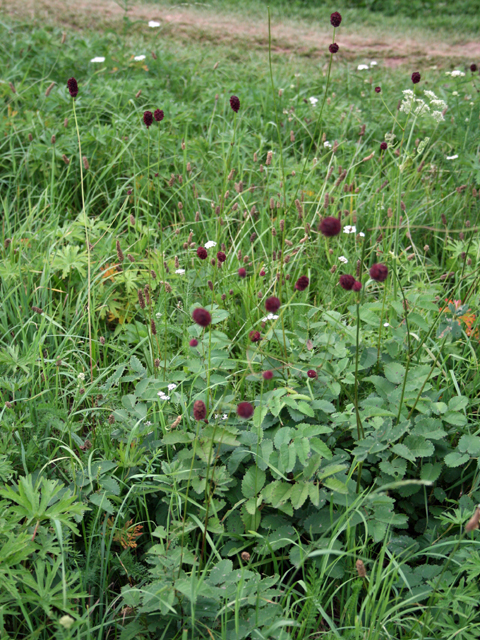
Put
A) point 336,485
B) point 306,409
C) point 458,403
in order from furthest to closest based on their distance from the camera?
1. point 458,403
2. point 306,409
3. point 336,485

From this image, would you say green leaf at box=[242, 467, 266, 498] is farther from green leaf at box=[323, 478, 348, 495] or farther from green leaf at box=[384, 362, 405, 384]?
green leaf at box=[384, 362, 405, 384]

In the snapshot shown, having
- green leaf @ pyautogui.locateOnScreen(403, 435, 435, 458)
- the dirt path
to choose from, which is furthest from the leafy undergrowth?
the dirt path

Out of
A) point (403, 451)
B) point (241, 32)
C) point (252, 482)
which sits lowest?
point (252, 482)

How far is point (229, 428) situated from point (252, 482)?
18 centimetres

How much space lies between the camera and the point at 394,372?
1.79 metres

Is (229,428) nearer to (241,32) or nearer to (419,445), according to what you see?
(419,445)

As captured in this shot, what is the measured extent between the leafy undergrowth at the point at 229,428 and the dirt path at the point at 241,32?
3564mm

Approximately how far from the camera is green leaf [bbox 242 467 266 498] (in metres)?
1.57

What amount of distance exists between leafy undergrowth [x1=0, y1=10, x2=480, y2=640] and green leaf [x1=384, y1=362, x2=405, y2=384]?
11 mm

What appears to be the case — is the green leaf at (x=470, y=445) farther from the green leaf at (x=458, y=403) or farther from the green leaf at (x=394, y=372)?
the green leaf at (x=394, y=372)

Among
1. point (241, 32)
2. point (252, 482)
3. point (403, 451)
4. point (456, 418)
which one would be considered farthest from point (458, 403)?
point (241, 32)

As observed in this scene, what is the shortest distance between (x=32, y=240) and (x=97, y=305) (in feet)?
1.86

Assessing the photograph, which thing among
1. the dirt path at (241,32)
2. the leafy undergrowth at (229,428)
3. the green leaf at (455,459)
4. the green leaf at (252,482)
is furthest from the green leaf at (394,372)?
the dirt path at (241,32)

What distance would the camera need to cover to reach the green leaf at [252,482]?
157cm
